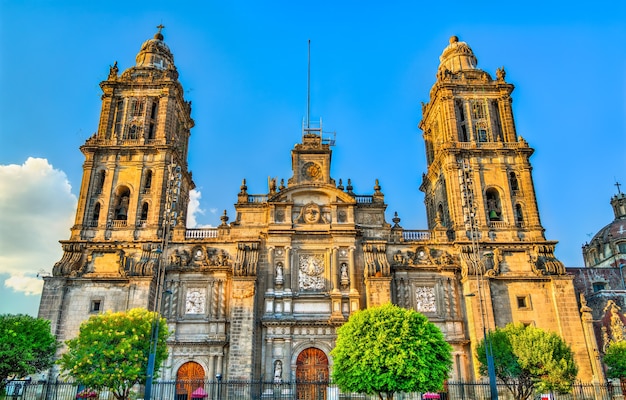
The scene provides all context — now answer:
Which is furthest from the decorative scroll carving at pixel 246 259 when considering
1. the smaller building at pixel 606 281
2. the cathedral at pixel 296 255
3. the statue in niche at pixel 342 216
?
the smaller building at pixel 606 281

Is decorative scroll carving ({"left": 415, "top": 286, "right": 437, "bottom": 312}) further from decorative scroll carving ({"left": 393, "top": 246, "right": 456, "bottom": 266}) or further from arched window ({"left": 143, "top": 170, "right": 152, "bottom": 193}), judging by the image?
arched window ({"left": 143, "top": 170, "right": 152, "bottom": 193})

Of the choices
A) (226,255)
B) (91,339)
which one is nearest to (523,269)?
(226,255)

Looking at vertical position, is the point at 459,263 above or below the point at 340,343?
above

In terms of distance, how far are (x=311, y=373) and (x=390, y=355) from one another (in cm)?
956

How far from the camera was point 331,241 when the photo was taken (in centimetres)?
3894

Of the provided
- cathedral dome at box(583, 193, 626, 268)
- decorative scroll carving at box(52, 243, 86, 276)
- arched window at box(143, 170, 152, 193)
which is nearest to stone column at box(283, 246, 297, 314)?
arched window at box(143, 170, 152, 193)

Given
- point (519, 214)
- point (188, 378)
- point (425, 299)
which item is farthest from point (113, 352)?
point (519, 214)

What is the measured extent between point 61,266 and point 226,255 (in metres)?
12.3

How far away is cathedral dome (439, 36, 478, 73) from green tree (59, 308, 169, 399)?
35.7m

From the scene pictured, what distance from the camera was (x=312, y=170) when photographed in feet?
137

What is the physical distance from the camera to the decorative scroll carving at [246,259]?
36719 millimetres

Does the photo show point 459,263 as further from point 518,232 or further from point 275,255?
point 275,255

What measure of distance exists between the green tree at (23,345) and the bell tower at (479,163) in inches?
1137

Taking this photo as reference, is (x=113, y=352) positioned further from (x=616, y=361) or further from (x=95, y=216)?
(x=616, y=361)
